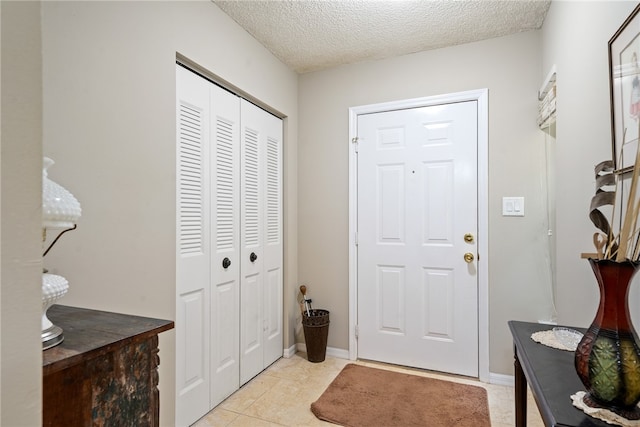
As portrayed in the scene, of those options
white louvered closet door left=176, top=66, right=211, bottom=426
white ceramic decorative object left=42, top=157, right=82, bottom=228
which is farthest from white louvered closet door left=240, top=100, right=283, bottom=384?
white ceramic decorative object left=42, top=157, right=82, bottom=228

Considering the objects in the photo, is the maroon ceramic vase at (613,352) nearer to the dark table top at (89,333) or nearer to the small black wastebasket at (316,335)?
the dark table top at (89,333)

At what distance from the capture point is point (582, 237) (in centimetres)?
150

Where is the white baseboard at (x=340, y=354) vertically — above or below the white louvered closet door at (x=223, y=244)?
below

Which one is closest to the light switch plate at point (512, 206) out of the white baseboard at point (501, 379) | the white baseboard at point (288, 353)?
the white baseboard at point (501, 379)

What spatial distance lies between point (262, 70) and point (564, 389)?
2.48 meters

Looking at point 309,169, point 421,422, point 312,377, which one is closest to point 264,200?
point 309,169

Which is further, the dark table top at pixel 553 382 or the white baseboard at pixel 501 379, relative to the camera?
the white baseboard at pixel 501 379

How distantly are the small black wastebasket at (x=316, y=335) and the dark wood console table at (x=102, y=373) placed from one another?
1846 mm

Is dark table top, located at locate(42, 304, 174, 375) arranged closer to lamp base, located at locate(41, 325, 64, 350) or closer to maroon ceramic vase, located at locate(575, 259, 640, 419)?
lamp base, located at locate(41, 325, 64, 350)

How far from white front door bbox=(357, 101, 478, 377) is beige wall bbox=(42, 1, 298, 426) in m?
1.47

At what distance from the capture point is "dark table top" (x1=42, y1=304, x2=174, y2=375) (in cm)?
70

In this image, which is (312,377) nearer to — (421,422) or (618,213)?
(421,422)

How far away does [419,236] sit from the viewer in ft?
8.57

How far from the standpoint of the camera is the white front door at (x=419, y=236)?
2486 mm
